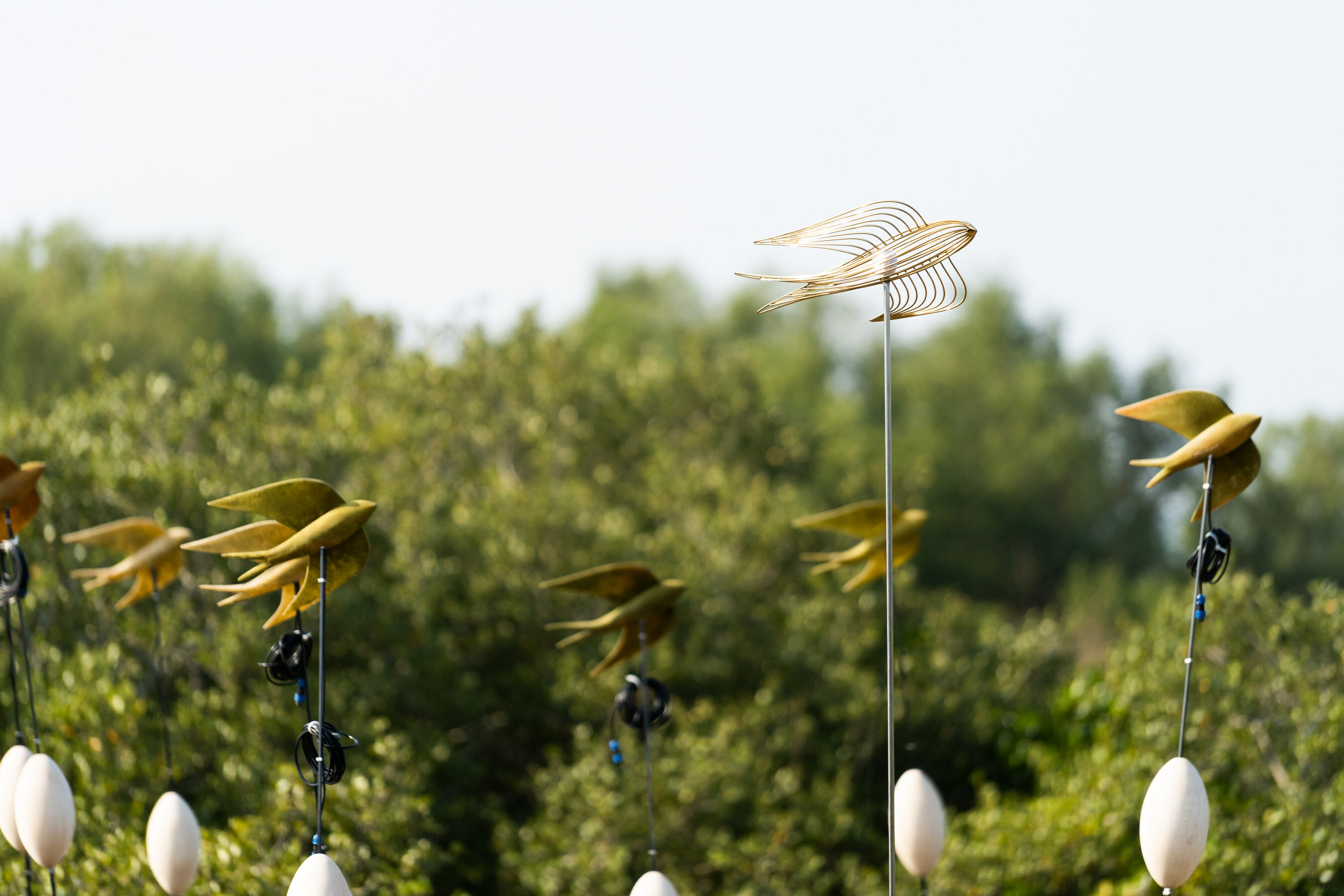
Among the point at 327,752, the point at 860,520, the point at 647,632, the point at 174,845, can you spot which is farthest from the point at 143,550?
the point at 860,520

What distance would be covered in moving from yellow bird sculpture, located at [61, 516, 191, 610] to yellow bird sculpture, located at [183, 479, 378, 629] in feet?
2.44

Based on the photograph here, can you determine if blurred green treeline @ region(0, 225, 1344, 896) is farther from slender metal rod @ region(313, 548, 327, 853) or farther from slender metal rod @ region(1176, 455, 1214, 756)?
slender metal rod @ region(1176, 455, 1214, 756)

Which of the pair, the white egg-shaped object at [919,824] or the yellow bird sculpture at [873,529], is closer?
the yellow bird sculpture at [873,529]

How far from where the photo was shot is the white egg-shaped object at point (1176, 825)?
4.04 metres

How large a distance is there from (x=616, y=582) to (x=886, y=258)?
5.72 ft

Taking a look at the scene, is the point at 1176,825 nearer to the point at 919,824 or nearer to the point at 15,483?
the point at 919,824

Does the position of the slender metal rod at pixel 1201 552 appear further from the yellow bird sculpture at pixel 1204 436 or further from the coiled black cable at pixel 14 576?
the coiled black cable at pixel 14 576

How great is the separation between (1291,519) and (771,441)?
14468 mm

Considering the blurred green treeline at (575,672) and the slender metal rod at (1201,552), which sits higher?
the slender metal rod at (1201,552)

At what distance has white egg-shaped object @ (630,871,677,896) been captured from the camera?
4.37m

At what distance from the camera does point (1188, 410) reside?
4168mm

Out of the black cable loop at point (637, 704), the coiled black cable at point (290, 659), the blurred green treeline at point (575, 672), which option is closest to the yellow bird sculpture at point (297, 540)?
the coiled black cable at point (290, 659)

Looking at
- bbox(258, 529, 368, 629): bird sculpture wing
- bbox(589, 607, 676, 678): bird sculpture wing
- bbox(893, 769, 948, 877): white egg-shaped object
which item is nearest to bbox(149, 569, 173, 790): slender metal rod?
bbox(258, 529, 368, 629): bird sculpture wing

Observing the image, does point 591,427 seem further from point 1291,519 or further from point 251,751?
point 1291,519
